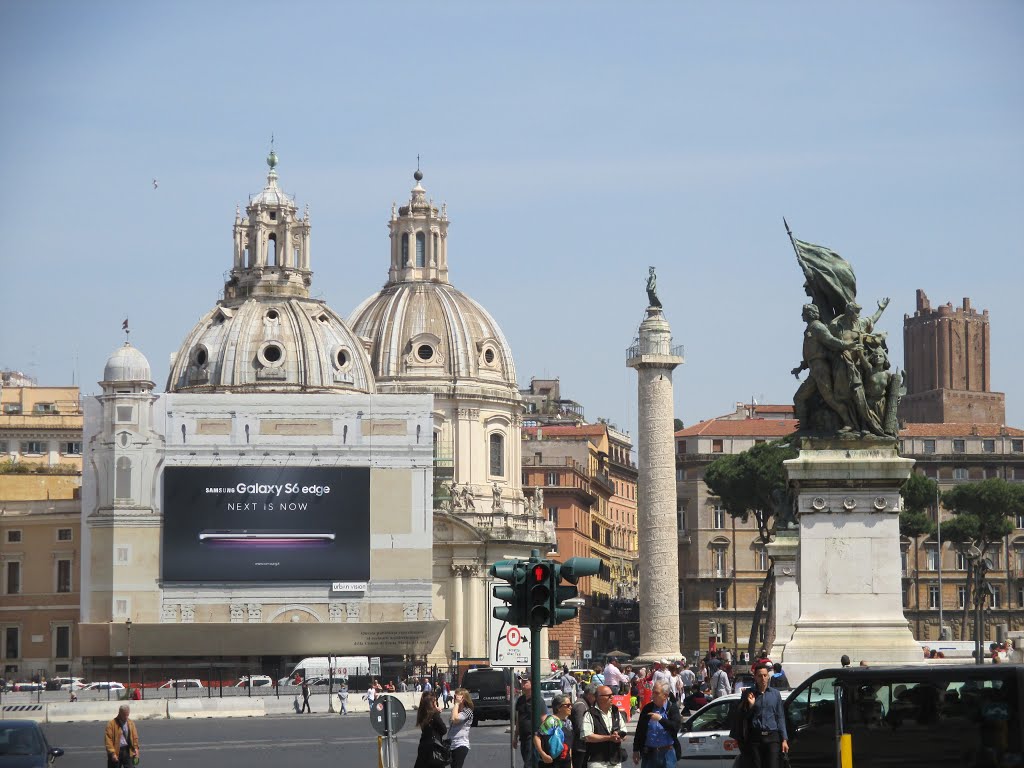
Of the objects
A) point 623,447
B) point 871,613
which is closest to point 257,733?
point 871,613

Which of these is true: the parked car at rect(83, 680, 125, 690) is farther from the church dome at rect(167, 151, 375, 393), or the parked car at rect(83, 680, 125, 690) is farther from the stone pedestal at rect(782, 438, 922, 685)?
the stone pedestal at rect(782, 438, 922, 685)

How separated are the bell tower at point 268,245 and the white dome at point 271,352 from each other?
167 inches

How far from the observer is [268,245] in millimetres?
109688

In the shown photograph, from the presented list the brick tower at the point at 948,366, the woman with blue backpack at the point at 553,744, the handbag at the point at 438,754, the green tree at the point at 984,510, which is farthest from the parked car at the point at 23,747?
the brick tower at the point at 948,366

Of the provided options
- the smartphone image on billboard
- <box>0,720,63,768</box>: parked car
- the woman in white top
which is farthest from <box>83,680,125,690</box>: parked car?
the woman in white top

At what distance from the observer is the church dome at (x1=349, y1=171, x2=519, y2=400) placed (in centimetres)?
11344

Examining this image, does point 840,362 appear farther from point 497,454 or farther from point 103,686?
point 497,454

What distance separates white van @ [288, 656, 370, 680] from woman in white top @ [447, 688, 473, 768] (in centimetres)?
5752

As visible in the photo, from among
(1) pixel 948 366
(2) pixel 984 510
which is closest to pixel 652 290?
(2) pixel 984 510

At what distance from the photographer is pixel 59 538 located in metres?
94.9

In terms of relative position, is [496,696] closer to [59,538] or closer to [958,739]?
[958,739]

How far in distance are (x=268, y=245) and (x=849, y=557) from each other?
87.1 metres

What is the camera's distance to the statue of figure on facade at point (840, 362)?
25.3 meters

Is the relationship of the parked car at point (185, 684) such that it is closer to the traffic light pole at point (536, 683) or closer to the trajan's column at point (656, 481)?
the trajan's column at point (656, 481)
